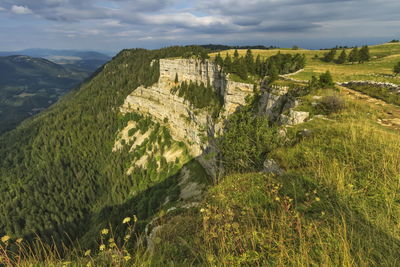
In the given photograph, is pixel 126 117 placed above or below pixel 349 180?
below

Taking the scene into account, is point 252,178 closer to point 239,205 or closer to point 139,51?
point 239,205

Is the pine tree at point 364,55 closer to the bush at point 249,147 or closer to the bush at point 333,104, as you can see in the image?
the bush at point 333,104

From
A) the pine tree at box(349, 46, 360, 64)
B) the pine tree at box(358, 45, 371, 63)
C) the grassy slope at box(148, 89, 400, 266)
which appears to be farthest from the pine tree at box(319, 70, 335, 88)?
the pine tree at box(358, 45, 371, 63)

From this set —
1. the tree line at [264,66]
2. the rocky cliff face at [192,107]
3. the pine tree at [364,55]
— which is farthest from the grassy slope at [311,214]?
the pine tree at [364,55]

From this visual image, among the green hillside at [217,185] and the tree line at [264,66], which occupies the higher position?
the tree line at [264,66]

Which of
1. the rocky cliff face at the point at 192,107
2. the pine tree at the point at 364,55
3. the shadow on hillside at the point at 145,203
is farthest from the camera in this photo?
the shadow on hillside at the point at 145,203

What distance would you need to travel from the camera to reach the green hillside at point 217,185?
12.8ft

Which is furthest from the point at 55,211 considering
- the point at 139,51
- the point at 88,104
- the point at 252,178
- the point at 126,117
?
the point at 139,51

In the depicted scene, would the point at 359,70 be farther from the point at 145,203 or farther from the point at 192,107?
the point at 145,203

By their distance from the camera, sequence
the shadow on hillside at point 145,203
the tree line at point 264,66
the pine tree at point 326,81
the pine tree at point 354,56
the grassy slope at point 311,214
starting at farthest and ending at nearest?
the shadow on hillside at point 145,203 < the pine tree at point 354,56 < the tree line at point 264,66 < the pine tree at point 326,81 < the grassy slope at point 311,214

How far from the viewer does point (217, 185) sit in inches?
355

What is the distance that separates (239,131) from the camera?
19.9m

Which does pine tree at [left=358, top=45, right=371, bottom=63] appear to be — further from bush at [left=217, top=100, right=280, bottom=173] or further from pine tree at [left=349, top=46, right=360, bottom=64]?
bush at [left=217, top=100, right=280, bottom=173]

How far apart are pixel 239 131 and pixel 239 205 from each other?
14.4 meters
